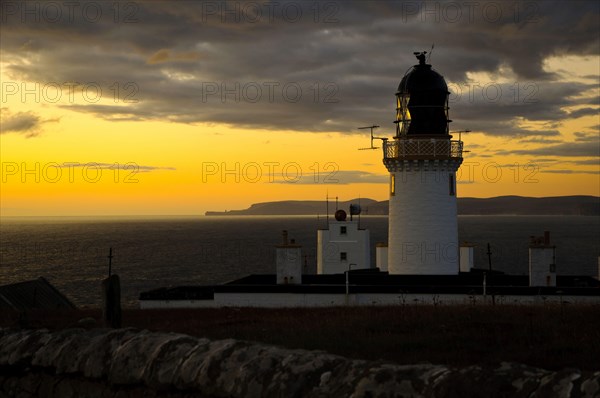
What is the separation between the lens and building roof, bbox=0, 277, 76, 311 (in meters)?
35.9

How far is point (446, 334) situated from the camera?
14.7 m

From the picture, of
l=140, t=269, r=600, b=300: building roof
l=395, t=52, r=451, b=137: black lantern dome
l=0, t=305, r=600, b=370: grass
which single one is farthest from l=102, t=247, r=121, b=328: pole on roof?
l=395, t=52, r=451, b=137: black lantern dome

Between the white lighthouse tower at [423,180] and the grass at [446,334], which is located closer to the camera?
the grass at [446,334]

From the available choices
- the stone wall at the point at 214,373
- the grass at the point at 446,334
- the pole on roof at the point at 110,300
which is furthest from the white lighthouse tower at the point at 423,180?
the stone wall at the point at 214,373

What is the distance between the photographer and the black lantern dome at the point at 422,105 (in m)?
35.9

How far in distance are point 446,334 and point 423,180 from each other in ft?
69.6

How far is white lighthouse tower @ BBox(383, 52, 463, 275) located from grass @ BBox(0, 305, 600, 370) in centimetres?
1593

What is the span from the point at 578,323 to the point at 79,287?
8003cm

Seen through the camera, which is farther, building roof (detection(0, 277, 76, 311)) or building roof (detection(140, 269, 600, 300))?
building roof (detection(0, 277, 76, 311))

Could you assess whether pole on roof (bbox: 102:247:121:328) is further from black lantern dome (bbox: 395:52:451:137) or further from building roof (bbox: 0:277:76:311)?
black lantern dome (bbox: 395:52:451:137)

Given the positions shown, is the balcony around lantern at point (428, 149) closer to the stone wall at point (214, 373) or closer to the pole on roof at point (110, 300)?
the pole on roof at point (110, 300)

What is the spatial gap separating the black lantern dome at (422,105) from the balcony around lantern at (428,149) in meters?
0.65

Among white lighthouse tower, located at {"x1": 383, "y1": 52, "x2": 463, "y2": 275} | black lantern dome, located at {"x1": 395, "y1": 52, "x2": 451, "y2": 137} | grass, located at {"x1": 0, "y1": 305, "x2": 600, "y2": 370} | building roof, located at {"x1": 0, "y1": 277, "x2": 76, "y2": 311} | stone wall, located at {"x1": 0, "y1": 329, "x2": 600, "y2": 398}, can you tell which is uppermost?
black lantern dome, located at {"x1": 395, "y1": 52, "x2": 451, "y2": 137}

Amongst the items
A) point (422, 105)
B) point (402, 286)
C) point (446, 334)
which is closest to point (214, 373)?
point (446, 334)
